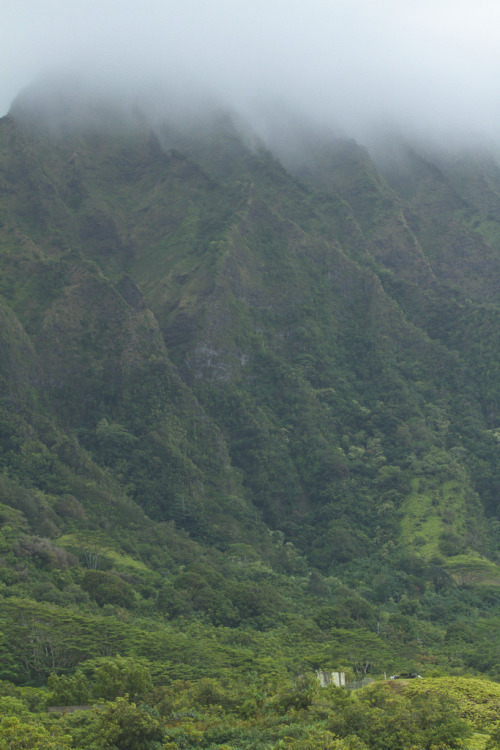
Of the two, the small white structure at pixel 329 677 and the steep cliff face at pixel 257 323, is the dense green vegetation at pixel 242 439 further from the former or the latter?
the small white structure at pixel 329 677

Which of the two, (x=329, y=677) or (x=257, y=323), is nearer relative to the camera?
(x=329, y=677)

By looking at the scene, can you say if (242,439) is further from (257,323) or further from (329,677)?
(329,677)

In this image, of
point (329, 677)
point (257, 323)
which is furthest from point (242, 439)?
point (329, 677)

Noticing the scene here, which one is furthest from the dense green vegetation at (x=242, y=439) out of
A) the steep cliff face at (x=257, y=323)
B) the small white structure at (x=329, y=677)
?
the small white structure at (x=329, y=677)

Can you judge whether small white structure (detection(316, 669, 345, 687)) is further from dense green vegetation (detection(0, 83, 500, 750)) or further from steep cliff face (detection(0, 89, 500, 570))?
steep cliff face (detection(0, 89, 500, 570))

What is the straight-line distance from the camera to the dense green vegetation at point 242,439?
130 feet

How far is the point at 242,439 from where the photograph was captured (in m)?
104

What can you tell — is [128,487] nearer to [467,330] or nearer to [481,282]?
[467,330]

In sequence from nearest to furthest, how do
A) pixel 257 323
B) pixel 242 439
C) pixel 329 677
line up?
pixel 329 677 < pixel 242 439 < pixel 257 323

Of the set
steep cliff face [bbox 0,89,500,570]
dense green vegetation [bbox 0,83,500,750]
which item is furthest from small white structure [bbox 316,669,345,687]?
steep cliff face [bbox 0,89,500,570]

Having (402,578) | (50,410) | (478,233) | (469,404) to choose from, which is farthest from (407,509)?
(478,233)

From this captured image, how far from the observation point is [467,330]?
385ft

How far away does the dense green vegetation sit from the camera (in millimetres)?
39594

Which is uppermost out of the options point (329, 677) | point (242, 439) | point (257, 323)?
point (257, 323)
